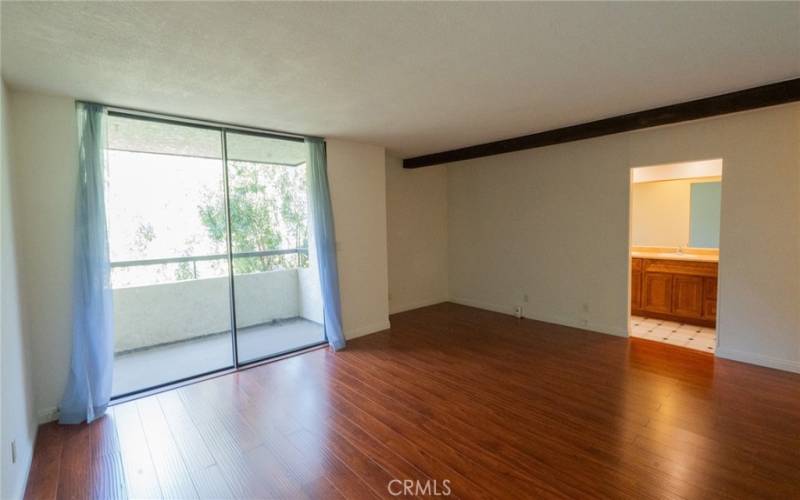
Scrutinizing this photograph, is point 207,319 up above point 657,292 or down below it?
below

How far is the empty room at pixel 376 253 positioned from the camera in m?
2.06

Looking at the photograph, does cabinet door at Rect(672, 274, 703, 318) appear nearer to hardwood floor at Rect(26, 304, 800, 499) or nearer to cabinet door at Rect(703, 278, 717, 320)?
cabinet door at Rect(703, 278, 717, 320)

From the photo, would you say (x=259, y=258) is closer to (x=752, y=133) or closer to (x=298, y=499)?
(x=298, y=499)

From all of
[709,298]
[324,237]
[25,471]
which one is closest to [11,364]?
[25,471]

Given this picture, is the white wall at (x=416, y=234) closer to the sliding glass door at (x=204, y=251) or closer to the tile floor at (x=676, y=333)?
the sliding glass door at (x=204, y=251)

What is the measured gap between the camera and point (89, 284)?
287cm

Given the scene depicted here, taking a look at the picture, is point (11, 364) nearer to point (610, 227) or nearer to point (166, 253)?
point (166, 253)

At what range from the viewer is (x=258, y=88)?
2752 mm

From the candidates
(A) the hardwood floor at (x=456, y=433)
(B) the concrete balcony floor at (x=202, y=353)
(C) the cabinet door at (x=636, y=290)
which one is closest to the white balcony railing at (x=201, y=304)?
(B) the concrete balcony floor at (x=202, y=353)

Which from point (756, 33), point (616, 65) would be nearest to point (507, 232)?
point (616, 65)

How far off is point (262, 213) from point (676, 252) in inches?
234

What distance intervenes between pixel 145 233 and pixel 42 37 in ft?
8.37

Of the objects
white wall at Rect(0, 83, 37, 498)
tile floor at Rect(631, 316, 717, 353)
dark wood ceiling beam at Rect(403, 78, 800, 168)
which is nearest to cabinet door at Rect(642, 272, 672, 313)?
tile floor at Rect(631, 316, 717, 353)
